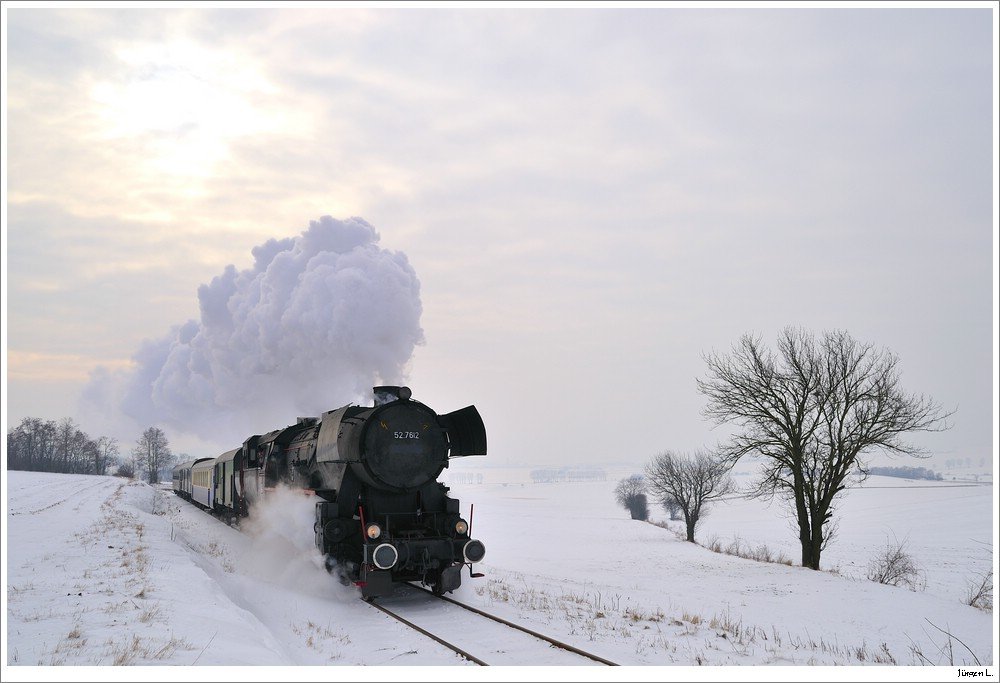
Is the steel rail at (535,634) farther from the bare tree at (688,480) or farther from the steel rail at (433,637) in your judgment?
the bare tree at (688,480)

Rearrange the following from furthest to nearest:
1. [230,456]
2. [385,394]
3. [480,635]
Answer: [230,456] < [385,394] < [480,635]

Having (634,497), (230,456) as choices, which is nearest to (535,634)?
(230,456)

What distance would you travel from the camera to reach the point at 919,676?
713cm

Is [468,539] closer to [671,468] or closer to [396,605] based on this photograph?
[396,605]

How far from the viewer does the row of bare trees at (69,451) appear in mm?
91312

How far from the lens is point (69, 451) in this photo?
98.8 metres

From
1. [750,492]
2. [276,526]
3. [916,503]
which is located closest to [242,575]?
[276,526]

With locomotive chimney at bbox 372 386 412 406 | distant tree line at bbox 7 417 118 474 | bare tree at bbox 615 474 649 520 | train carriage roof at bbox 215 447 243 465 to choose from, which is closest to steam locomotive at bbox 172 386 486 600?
locomotive chimney at bbox 372 386 412 406

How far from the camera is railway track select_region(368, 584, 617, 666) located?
7793mm

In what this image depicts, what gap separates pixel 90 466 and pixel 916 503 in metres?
116

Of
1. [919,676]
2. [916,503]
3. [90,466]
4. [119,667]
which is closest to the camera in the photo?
[119,667]

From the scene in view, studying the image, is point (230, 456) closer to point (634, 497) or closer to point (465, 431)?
point (465, 431)

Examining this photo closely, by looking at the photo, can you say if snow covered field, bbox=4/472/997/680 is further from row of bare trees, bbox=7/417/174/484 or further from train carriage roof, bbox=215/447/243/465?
row of bare trees, bbox=7/417/174/484

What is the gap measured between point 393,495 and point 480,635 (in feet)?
11.6
